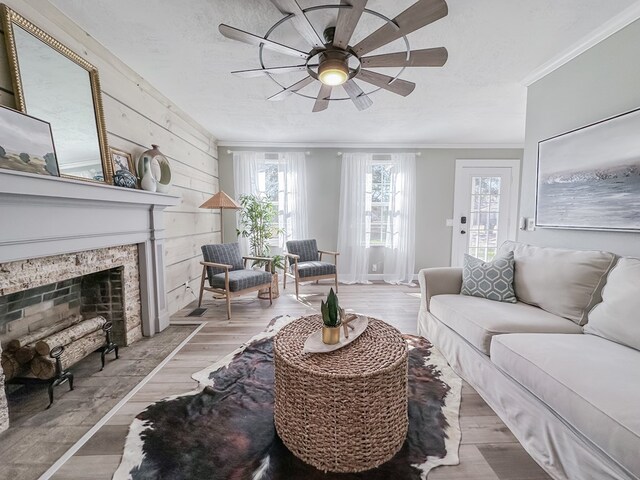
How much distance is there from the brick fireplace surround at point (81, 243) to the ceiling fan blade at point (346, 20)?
1.70 meters

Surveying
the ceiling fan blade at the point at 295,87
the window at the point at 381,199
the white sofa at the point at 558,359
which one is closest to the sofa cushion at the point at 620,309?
the white sofa at the point at 558,359

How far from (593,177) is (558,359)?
57.5 inches

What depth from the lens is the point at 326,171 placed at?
180 inches

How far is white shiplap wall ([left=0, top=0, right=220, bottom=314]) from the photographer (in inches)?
67.1

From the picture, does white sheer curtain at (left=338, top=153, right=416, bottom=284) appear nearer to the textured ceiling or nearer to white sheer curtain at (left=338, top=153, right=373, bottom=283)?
white sheer curtain at (left=338, top=153, right=373, bottom=283)

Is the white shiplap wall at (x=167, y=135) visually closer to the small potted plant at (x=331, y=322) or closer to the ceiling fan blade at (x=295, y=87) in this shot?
the ceiling fan blade at (x=295, y=87)

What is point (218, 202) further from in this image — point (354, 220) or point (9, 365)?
point (9, 365)

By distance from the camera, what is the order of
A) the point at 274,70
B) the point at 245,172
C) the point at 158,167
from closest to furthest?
the point at 274,70 < the point at 158,167 < the point at 245,172

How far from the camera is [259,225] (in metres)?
4.26

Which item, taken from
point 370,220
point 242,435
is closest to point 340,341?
point 242,435

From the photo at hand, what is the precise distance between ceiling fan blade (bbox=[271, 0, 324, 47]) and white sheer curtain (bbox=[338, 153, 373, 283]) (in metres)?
3.04

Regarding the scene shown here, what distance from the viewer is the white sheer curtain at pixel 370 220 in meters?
4.50

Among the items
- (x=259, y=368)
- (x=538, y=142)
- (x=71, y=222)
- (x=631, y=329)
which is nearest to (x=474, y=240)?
(x=538, y=142)

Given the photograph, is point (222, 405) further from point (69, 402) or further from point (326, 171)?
point (326, 171)
